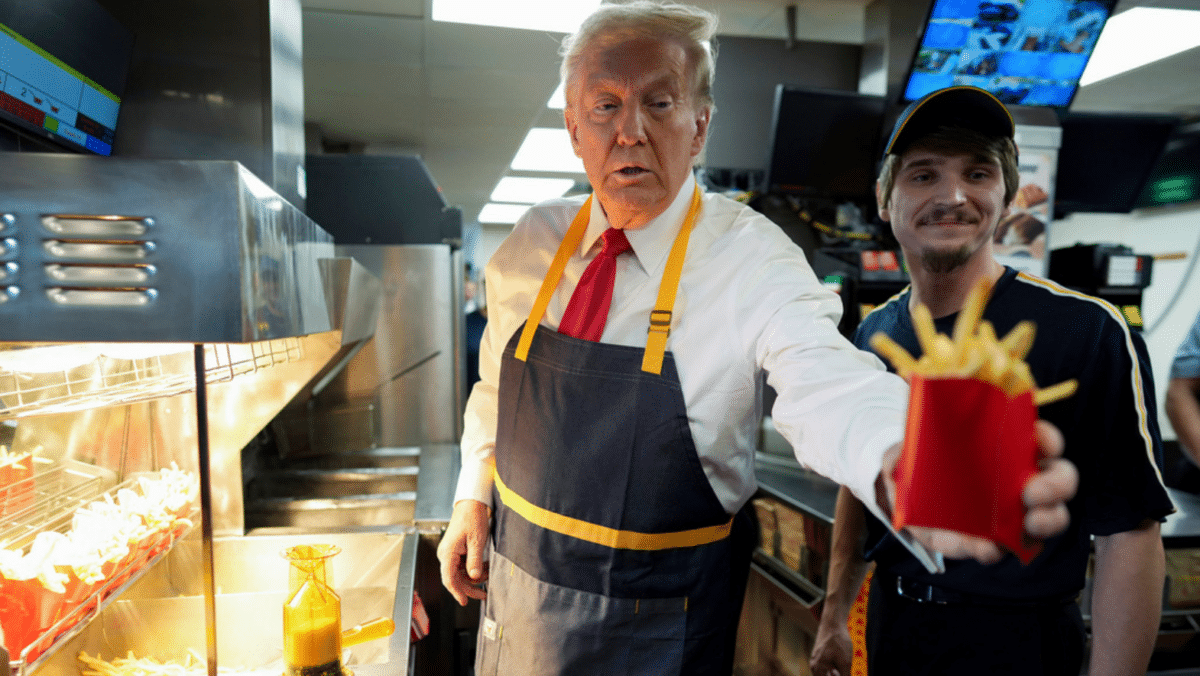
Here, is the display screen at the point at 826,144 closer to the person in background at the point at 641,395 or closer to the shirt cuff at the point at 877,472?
the person in background at the point at 641,395

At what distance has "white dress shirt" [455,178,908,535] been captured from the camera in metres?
0.76

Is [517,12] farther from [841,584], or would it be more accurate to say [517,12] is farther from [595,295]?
[841,584]

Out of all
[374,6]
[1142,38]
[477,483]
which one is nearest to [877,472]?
[477,483]

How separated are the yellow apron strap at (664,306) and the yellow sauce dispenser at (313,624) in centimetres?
64

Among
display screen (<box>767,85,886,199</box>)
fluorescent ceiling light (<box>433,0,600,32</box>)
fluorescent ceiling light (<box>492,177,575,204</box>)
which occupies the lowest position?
display screen (<box>767,85,886,199</box>)

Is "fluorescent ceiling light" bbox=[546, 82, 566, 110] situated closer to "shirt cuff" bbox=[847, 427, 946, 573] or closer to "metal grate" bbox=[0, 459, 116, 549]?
"metal grate" bbox=[0, 459, 116, 549]

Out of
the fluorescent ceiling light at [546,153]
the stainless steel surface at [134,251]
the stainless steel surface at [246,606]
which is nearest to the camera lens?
the stainless steel surface at [134,251]

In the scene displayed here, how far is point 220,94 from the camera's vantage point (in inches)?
65.1

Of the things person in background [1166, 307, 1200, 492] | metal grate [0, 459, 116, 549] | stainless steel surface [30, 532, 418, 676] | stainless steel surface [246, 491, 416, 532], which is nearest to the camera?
metal grate [0, 459, 116, 549]

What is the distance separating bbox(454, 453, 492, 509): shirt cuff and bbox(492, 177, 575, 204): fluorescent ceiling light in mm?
7141

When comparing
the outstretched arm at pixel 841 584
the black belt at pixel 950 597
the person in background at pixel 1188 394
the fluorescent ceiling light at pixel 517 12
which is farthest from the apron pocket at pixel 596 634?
the fluorescent ceiling light at pixel 517 12

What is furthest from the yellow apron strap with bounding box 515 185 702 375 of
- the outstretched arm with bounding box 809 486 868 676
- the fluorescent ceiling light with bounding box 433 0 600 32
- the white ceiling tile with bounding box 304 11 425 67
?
the white ceiling tile with bounding box 304 11 425 67

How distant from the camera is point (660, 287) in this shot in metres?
1.18

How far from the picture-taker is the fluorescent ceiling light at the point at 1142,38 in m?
3.77
